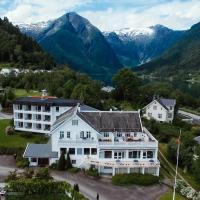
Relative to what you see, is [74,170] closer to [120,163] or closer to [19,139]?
[120,163]

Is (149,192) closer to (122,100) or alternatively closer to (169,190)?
(169,190)

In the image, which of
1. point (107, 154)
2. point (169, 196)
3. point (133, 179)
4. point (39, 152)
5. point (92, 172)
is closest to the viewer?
point (169, 196)

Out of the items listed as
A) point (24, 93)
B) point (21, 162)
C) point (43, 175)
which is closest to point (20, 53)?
point (24, 93)

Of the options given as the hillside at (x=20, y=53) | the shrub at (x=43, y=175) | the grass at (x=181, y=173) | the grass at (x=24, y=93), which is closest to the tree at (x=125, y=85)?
the grass at (x=24, y=93)

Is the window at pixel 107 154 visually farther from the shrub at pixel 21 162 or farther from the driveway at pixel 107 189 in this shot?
the shrub at pixel 21 162

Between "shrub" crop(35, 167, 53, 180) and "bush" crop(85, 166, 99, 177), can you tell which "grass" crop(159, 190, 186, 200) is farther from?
"shrub" crop(35, 167, 53, 180)

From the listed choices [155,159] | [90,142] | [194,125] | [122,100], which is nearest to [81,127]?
[90,142]

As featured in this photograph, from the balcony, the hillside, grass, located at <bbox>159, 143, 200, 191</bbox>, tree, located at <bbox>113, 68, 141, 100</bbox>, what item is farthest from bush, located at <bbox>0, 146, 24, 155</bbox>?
the hillside
